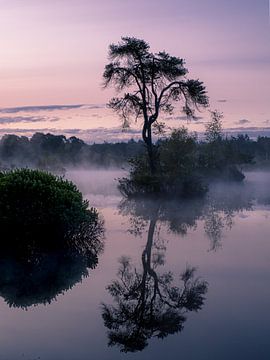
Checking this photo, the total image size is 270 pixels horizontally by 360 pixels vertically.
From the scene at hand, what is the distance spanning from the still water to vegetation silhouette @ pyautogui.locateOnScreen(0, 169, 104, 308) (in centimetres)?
64

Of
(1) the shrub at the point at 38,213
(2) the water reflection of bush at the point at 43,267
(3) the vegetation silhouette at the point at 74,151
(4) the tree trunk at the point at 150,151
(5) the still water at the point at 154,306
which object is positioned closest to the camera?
(5) the still water at the point at 154,306

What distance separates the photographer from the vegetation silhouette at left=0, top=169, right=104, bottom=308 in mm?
14592

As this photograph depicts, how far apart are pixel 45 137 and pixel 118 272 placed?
100964 mm

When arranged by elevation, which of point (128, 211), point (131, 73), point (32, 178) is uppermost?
point (131, 73)

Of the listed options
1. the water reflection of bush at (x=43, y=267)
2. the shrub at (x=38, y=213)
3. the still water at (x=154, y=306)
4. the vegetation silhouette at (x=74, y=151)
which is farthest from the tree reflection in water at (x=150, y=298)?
the vegetation silhouette at (x=74, y=151)

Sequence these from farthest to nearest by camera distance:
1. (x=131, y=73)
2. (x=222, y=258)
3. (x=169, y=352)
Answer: (x=131, y=73), (x=222, y=258), (x=169, y=352)

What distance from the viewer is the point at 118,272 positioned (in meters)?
13.3

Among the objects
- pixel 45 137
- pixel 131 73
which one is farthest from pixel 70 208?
pixel 45 137

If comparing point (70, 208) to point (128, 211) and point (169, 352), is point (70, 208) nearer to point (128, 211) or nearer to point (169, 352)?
point (169, 352)

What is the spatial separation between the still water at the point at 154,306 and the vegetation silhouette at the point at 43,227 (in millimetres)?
638

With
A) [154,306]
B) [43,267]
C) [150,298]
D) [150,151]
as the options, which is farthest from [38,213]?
[150,151]

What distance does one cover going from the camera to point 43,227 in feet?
53.4

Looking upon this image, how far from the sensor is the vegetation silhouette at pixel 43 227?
14.6 m

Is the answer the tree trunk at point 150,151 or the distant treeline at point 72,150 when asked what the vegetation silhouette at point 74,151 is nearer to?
the distant treeline at point 72,150
